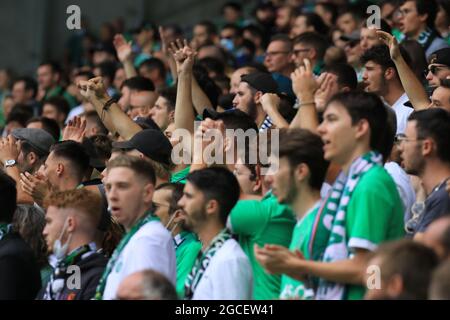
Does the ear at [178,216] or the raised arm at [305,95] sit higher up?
the raised arm at [305,95]

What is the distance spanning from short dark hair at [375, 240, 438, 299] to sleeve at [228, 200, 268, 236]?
1.77 meters

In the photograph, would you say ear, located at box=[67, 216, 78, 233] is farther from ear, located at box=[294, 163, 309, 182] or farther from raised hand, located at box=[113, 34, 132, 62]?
raised hand, located at box=[113, 34, 132, 62]

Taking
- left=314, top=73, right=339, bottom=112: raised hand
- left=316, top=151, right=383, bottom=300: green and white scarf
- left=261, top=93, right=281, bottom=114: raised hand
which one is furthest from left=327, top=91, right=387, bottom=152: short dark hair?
left=261, top=93, right=281, bottom=114: raised hand

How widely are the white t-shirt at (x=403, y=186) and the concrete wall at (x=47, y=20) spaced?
14.2 metres

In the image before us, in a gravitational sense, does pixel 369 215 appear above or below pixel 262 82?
below

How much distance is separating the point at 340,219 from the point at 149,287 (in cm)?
108

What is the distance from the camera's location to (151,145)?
29.0 ft

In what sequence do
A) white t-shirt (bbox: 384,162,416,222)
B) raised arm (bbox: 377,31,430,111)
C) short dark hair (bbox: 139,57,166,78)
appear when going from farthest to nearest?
short dark hair (bbox: 139,57,166,78)
raised arm (bbox: 377,31,430,111)
white t-shirt (bbox: 384,162,416,222)

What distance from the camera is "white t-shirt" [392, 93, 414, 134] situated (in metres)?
9.22

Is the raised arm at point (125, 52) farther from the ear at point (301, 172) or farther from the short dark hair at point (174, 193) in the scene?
the ear at point (301, 172)

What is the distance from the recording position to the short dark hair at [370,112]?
261 inches

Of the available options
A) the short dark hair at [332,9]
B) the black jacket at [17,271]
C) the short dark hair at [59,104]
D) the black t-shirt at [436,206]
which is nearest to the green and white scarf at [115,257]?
the black jacket at [17,271]

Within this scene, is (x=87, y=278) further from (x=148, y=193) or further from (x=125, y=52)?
(x=125, y=52)

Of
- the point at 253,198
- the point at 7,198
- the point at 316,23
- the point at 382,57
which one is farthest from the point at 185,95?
the point at 316,23
